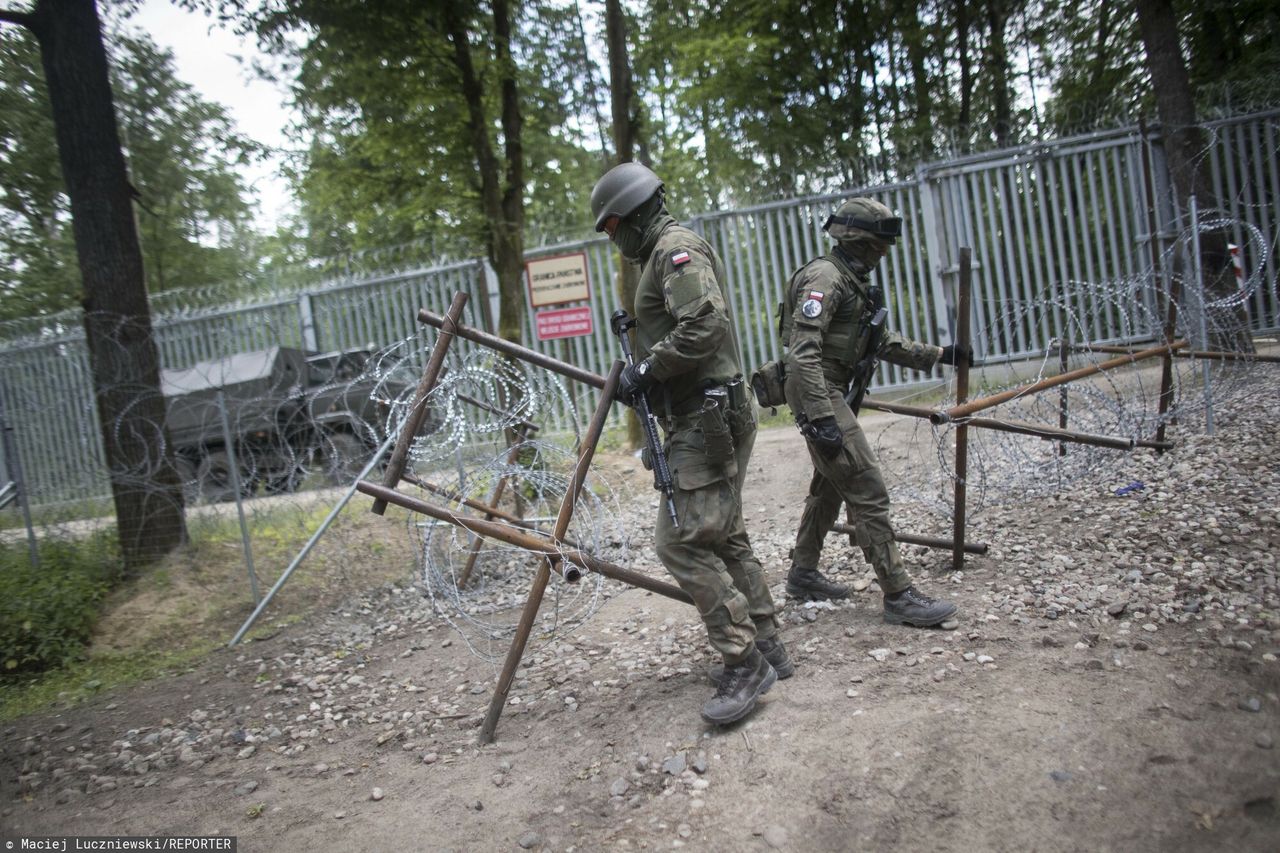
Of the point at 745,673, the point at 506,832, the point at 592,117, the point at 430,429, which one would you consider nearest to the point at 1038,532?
the point at 745,673

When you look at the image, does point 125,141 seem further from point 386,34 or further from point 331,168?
point 386,34

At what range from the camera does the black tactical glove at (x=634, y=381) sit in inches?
133

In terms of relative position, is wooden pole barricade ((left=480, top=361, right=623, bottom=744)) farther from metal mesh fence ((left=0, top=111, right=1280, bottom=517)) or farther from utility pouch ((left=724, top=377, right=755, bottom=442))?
metal mesh fence ((left=0, top=111, right=1280, bottom=517))

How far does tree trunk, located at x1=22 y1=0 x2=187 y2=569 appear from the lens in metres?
6.27

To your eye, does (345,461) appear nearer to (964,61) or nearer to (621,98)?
(621,98)

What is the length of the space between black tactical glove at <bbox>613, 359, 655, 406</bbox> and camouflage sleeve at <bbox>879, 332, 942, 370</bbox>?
1.44 metres

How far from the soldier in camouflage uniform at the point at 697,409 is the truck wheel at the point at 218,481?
11.4ft

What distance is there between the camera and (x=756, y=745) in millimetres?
3115

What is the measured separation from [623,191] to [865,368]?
1.48 m

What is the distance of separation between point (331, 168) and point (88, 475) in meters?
5.40

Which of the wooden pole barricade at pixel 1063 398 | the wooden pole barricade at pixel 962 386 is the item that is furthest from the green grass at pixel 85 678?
the wooden pole barricade at pixel 1063 398

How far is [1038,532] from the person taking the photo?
4938 millimetres

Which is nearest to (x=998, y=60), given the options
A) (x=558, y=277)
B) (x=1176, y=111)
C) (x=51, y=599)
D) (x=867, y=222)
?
(x=1176, y=111)

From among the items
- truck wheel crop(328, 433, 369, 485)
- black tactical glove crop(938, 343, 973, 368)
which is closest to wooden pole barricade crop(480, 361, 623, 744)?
black tactical glove crop(938, 343, 973, 368)
